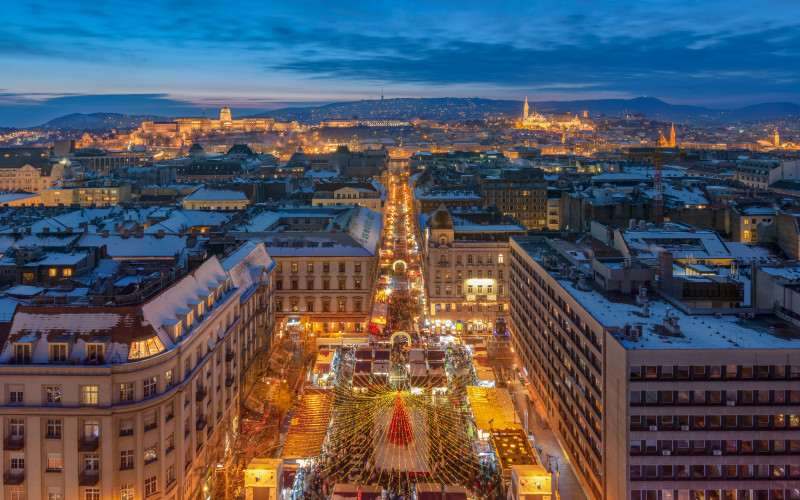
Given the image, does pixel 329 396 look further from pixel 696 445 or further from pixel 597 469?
pixel 696 445

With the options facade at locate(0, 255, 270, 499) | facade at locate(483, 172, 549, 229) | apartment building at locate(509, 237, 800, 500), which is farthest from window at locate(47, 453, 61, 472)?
facade at locate(483, 172, 549, 229)

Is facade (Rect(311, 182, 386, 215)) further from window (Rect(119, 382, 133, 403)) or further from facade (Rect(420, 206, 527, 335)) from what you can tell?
window (Rect(119, 382, 133, 403))

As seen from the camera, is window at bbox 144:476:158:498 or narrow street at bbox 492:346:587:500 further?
narrow street at bbox 492:346:587:500

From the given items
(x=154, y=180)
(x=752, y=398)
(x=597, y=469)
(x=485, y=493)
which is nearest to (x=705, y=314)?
(x=752, y=398)

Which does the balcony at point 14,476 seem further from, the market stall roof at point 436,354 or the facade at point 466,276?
the facade at point 466,276

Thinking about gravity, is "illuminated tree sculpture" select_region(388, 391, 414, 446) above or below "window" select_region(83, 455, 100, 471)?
below

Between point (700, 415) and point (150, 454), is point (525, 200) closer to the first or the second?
point (700, 415)

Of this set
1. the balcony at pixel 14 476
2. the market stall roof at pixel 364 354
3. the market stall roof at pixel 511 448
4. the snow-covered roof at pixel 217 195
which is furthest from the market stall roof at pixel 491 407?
the snow-covered roof at pixel 217 195
